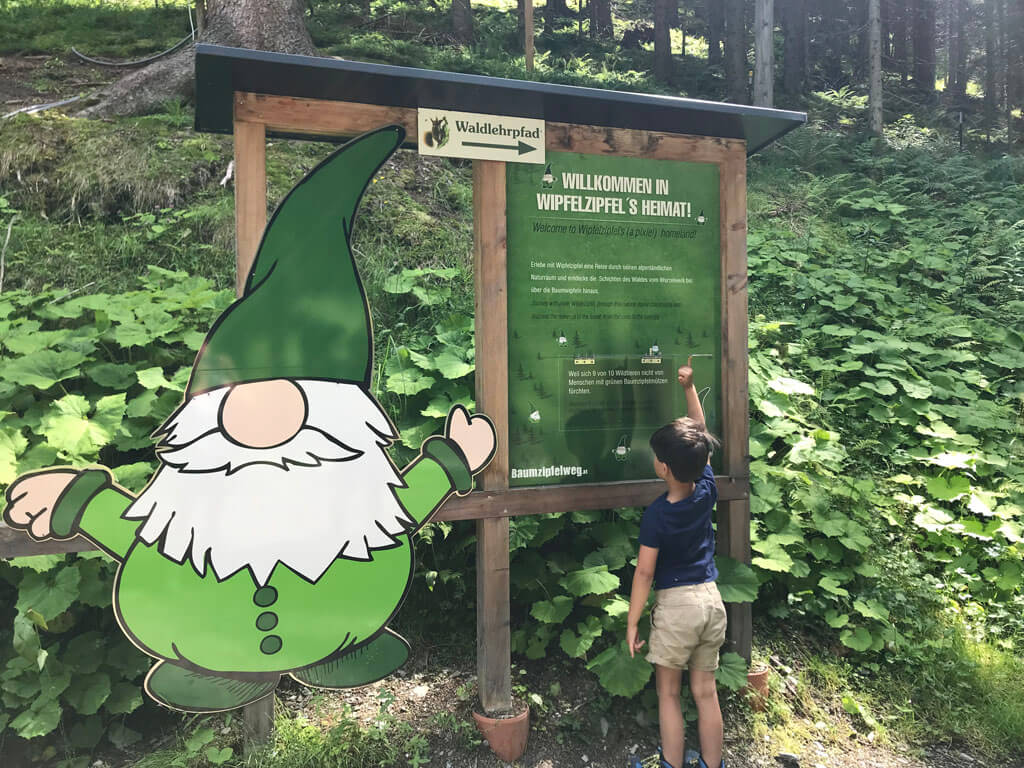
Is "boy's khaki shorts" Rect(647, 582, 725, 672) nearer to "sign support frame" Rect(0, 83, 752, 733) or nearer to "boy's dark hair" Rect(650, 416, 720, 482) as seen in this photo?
"boy's dark hair" Rect(650, 416, 720, 482)

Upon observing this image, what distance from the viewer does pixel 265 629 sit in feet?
8.84

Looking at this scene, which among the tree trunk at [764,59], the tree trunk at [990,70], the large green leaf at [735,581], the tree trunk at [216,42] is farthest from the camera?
the tree trunk at [990,70]

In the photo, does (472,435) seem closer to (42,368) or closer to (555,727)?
(555,727)

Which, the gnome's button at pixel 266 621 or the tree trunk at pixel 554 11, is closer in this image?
the gnome's button at pixel 266 621

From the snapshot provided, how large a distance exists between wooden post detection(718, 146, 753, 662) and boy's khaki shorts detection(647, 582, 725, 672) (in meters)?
0.71

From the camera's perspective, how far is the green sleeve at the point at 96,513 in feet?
8.13

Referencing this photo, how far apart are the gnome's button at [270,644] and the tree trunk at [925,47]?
76.8 feet

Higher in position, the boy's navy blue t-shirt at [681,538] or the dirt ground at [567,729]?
the boy's navy blue t-shirt at [681,538]

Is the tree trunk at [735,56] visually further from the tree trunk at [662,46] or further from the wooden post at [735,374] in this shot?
the wooden post at [735,374]

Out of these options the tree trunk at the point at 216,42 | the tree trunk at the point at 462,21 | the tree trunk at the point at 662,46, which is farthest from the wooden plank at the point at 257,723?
the tree trunk at the point at 662,46

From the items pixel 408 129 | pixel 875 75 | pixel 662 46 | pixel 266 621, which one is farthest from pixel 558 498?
pixel 662 46

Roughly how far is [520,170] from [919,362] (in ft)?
15.2

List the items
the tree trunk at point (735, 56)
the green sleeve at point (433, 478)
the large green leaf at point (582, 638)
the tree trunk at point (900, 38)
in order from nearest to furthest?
the green sleeve at point (433, 478)
the large green leaf at point (582, 638)
the tree trunk at point (735, 56)
the tree trunk at point (900, 38)

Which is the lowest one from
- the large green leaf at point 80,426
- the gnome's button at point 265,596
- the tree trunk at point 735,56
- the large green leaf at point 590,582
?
the large green leaf at point 590,582
